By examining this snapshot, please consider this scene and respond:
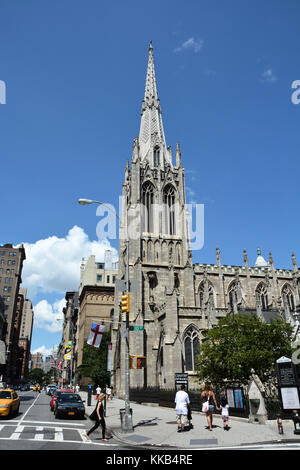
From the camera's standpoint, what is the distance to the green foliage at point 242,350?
21.6 meters

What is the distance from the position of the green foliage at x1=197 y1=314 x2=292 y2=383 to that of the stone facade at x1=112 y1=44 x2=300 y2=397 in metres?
9.96

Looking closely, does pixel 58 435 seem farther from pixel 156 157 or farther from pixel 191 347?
pixel 156 157

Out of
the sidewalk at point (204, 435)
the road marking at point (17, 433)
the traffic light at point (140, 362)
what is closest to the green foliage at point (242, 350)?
the traffic light at point (140, 362)

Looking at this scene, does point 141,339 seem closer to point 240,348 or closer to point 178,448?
point 240,348

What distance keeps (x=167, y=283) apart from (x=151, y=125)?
2552cm

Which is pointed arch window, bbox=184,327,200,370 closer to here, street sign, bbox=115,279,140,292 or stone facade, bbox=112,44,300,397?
stone facade, bbox=112,44,300,397

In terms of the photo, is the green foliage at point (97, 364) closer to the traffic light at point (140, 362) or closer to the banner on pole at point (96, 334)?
the banner on pole at point (96, 334)

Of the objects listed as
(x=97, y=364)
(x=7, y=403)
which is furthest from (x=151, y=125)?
(x=7, y=403)

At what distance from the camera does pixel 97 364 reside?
49.4m

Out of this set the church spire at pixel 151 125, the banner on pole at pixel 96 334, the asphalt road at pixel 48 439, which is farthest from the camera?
the church spire at pixel 151 125

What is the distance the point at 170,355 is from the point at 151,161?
27.2 m

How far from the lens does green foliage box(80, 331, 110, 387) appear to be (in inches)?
1831

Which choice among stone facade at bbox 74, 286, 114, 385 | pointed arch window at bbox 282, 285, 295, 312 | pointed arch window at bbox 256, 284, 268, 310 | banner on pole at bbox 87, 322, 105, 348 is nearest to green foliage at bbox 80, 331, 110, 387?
stone facade at bbox 74, 286, 114, 385

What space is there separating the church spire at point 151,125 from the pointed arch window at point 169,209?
447cm
